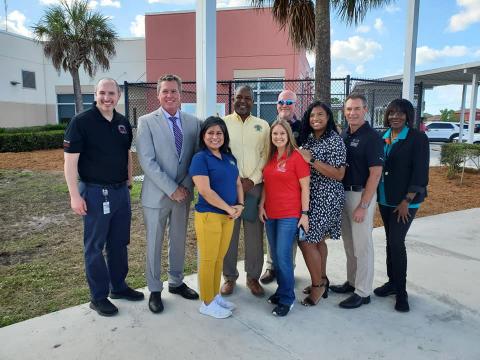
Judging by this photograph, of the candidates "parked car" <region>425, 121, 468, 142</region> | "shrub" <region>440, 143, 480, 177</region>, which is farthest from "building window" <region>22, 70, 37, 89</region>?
"parked car" <region>425, 121, 468, 142</region>

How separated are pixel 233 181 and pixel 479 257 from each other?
3393 millimetres

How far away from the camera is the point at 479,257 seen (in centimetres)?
464

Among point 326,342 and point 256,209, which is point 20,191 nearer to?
point 256,209

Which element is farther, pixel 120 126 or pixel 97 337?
pixel 120 126

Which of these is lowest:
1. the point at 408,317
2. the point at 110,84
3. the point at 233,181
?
the point at 408,317

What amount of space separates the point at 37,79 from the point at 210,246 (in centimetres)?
2515

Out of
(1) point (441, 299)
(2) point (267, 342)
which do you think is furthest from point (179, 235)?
(1) point (441, 299)

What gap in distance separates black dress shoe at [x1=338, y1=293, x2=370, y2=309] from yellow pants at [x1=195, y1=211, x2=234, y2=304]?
3.67ft

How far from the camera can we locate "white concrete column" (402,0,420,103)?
5977mm

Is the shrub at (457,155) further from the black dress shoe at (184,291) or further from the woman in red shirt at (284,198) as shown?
the black dress shoe at (184,291)

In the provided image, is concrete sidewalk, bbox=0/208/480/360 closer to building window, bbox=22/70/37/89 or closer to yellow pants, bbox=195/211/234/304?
yellow pants, bbox=195/211/234/304

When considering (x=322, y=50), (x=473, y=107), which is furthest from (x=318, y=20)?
(x=473, y=107)

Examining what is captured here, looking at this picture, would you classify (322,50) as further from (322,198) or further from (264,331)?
(264,331)

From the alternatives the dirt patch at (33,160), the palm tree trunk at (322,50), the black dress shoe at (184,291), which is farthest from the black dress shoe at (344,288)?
the dirt patch at (33,160)
